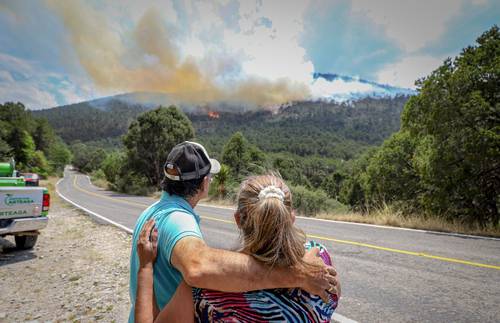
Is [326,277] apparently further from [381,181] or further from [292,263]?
[381,181]

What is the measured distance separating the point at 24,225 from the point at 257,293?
22.7 ft

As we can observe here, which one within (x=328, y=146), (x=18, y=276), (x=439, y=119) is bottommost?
(x=18, y=276)

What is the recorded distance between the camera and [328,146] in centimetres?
15012

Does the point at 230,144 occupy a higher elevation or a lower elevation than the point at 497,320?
higher

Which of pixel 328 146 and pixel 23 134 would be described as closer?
pixel 23 134

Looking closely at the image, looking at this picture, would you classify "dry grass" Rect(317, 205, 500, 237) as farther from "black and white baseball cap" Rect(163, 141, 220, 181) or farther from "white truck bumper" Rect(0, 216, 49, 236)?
"white truck bumper" Rect(0, 216, 49, 236)

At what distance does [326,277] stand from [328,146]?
154 m

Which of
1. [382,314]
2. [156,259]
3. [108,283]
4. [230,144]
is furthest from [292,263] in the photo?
[230,144]

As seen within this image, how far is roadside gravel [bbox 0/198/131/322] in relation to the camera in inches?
155

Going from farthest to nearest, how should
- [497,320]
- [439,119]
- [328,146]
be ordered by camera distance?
1. [328,146]
2. [439,119]
3. [497,320]

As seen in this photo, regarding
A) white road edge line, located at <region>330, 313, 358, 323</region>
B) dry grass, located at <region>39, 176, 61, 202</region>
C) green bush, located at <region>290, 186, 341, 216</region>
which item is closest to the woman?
white road edge line, located at <region>330, 313, 358, 323</region>

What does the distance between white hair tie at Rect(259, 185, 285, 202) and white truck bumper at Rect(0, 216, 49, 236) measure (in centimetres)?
682

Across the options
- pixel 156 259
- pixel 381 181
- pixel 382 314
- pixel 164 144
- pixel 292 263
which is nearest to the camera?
pixel 292 263

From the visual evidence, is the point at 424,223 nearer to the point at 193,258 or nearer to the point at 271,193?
the point at 271,193
